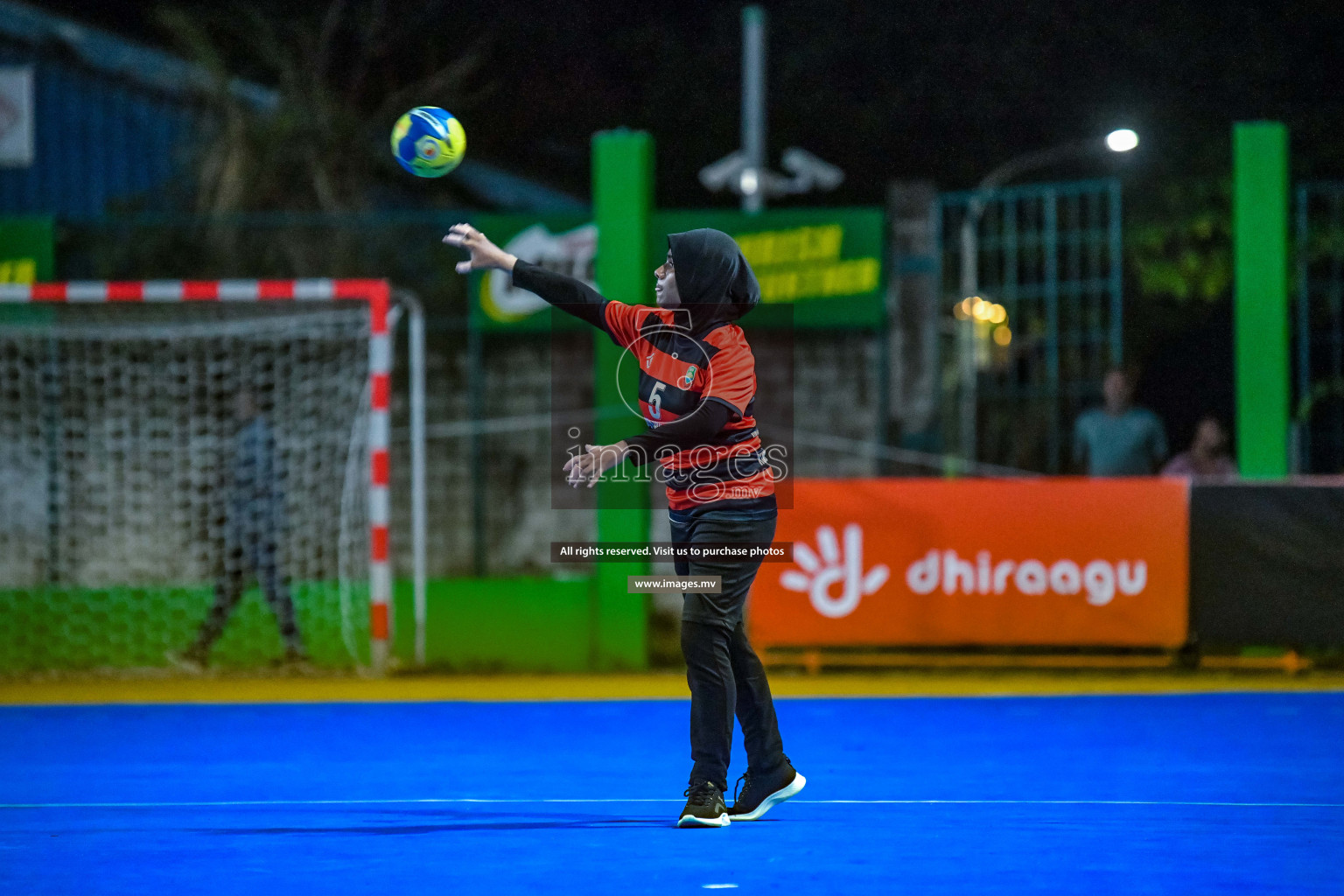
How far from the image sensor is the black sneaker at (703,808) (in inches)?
223

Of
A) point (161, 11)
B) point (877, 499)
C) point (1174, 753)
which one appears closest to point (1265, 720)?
point (1174, 753)

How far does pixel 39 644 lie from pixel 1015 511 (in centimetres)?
688

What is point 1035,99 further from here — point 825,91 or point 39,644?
point 39,644

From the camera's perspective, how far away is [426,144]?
703cm

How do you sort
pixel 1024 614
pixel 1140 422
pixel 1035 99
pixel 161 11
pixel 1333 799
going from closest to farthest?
pixel 1333 799 → pixel 1024 614 → pixel 1140 422 → pixel 161 11 → pixel 1035 99

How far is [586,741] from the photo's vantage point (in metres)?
8.04

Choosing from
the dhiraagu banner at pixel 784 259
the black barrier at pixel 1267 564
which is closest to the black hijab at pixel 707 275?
the black barrier at pixel 1267 564

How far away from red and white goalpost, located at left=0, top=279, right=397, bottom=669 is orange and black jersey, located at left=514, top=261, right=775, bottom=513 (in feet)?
18.3

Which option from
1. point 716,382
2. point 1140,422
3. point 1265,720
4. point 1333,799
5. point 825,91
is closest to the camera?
point 716,382

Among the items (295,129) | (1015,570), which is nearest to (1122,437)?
(1015,570)

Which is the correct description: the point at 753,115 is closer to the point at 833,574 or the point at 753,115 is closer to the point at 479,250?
the point at 833,574

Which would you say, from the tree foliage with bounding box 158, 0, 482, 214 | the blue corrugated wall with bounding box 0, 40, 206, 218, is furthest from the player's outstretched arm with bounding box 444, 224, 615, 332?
the blue corrugated wall with bounding box 0, 40, 206, 218

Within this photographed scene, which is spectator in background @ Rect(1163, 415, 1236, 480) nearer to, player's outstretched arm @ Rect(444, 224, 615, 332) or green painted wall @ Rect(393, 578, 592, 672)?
green painted wall @ Rect(393, 578, 592, 672)

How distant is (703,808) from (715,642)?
57cm
